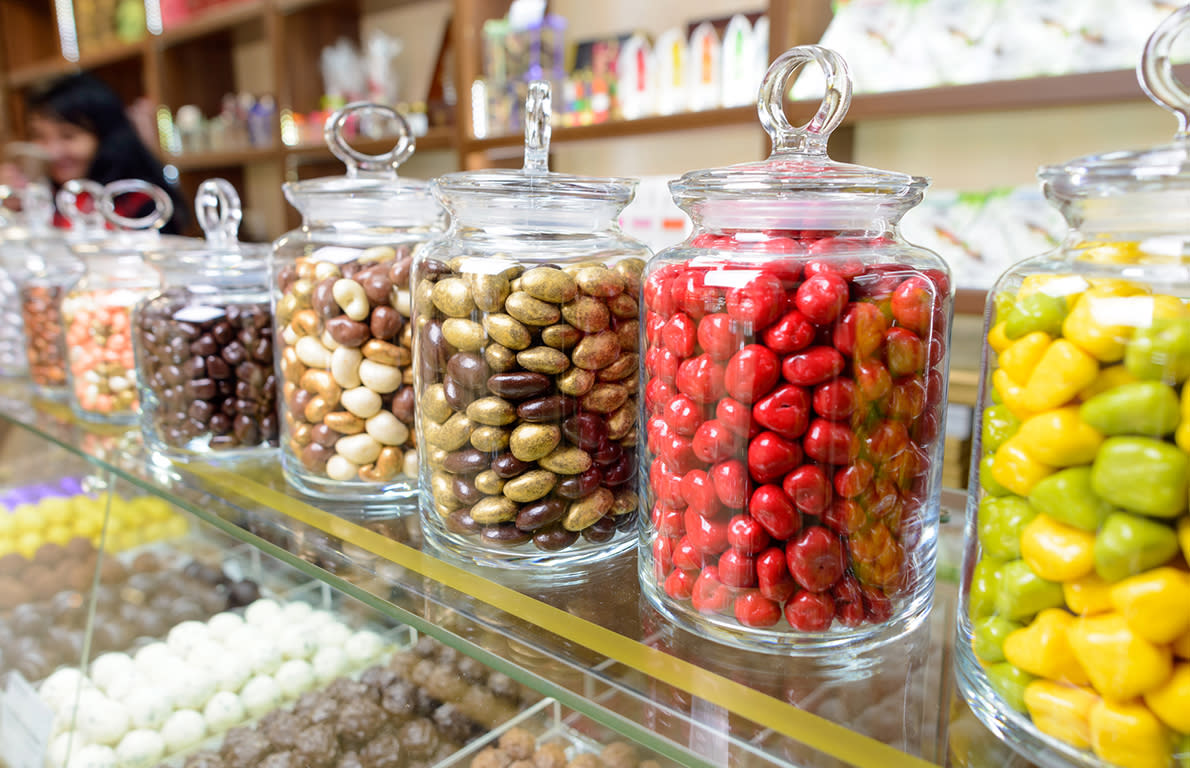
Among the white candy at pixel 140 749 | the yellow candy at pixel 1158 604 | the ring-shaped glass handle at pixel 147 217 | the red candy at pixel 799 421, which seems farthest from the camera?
the ring-shaped glass handle at pixel 147 217

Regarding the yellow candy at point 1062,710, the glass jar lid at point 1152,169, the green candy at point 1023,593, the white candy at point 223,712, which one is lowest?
the white candy at point 223,712

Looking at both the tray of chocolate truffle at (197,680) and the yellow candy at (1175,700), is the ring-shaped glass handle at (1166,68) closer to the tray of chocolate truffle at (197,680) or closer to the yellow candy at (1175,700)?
the yellow candy at (1175,700)

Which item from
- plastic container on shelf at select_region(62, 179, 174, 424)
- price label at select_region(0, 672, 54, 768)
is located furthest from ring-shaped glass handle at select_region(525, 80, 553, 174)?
price label at select_region(0, 672, 54, 768)

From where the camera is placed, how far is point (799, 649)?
479 mm

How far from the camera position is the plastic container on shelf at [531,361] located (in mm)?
557

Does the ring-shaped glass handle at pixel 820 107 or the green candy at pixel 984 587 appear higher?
the ring-shaped glass handle at pixel 820 107

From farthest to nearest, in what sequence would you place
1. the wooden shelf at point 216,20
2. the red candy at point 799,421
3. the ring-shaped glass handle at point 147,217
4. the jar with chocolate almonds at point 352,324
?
1. the wooden shelf at point 216,20
2. the ring-shaped glass handle at point 147,217
3. the jar with chocolate almonds at point 352,324
4. the red candy at point 799,421

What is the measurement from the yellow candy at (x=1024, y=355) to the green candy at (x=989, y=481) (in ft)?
0.16

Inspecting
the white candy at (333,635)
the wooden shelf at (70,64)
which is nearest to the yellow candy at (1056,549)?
the white candy at (333,635)

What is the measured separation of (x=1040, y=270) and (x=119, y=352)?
106 centimetres

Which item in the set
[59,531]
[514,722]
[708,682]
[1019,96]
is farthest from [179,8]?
[708,682]

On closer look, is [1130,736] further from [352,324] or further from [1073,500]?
[352,324]

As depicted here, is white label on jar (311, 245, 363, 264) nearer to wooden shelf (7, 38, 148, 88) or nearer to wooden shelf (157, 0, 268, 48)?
wooden shelf (157, 0, 268, 48)

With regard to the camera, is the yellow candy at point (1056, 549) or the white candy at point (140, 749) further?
the white candy at point (140, 749)
